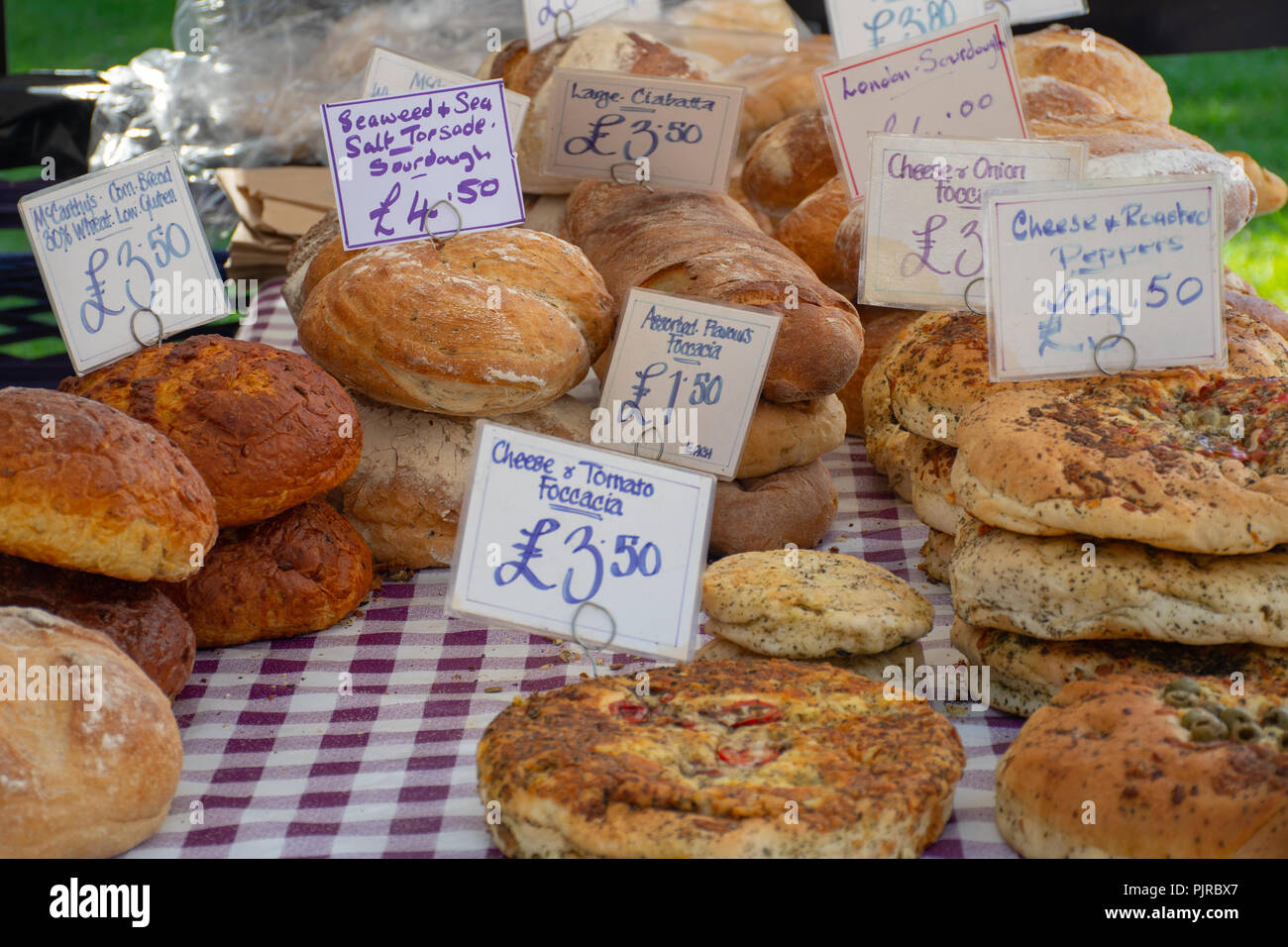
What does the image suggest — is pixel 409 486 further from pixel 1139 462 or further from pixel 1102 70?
pixel 1102 70

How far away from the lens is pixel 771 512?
8.65 feet

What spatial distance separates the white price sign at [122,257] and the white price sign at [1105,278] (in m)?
1.46

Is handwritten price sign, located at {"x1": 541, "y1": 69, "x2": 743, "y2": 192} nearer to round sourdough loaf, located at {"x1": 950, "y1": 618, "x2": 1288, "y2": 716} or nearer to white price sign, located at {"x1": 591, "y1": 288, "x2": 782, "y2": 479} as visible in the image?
white price sign, located at {"x1": 591, "y1": 288, "x2": 782, "y2": 479}

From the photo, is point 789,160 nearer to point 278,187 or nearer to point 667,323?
point 667,323

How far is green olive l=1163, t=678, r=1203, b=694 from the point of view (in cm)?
171

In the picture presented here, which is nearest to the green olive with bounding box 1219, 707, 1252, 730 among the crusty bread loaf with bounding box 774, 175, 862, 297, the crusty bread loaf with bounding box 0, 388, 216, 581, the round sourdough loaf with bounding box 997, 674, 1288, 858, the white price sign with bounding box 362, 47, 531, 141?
the round sourdough loaf with bounding box 997, 674, 1288, 858

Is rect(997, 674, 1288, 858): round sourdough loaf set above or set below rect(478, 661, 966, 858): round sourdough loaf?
above

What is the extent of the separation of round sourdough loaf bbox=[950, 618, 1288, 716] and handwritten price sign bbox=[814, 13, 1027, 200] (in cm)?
134

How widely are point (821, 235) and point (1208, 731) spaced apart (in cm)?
202

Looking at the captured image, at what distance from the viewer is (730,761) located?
1665mm

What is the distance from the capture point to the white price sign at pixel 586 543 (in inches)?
73.2

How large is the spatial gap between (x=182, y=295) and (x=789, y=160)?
192 centimetres
